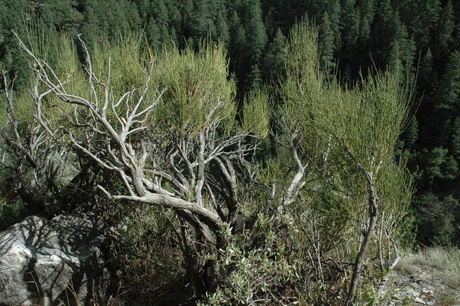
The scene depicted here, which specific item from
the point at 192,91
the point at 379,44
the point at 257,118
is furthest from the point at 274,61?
the point at 192,91

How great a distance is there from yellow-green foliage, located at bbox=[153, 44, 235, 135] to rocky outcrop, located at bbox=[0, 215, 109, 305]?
171cm

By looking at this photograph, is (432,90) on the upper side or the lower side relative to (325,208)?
lower

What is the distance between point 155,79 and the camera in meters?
4.24

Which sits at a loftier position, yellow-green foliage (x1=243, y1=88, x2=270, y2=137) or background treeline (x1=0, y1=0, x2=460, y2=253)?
yellow-green foliage (x1=243, y1=88, x2=270, y2=137)

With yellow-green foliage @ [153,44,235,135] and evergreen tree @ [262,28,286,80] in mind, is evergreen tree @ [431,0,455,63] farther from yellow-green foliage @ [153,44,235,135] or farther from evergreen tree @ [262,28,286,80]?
yellow-green foliage @ [153,44,235,135]

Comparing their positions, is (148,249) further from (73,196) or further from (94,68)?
(94,68)

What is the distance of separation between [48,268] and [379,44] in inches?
2059

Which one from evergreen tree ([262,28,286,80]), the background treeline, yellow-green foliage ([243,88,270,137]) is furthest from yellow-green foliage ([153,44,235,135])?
evergreen tree ([262,28,286,80])

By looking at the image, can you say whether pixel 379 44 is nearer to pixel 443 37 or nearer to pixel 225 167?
pixel 443 37

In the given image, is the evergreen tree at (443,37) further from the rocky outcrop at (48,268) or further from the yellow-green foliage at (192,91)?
the rocky outcrop at (48,268)

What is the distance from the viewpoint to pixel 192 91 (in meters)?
3.82

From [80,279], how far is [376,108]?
3.27 metres

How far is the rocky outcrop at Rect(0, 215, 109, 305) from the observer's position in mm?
3477

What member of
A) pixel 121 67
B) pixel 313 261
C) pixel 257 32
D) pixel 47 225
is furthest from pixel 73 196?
pixel 257 32
